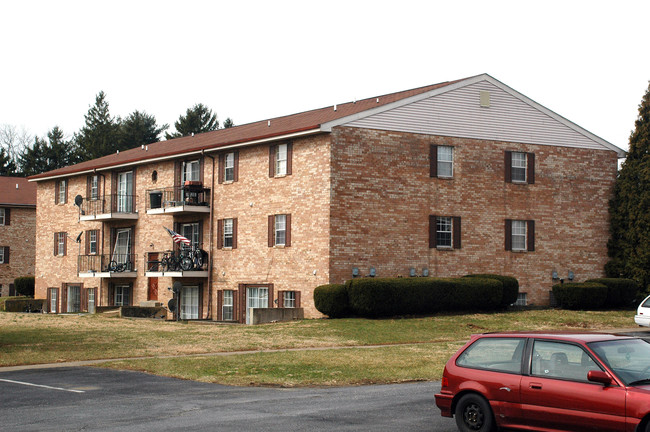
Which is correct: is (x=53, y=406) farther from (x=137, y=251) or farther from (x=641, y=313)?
(x=137, y=251)

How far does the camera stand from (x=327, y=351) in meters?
23.1

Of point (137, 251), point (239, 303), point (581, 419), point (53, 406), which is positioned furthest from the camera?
point (137, 251)

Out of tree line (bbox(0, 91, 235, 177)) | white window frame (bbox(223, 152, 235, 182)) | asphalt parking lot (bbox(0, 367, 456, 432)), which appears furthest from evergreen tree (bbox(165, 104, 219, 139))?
asphalt parking lot (bbox(0, 367, 456, 432))

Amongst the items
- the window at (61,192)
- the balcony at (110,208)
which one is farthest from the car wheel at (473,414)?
the window at (61,192)

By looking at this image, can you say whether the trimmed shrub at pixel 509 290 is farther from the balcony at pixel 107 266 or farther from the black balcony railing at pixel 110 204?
the black balcony railing at pixel 110 204

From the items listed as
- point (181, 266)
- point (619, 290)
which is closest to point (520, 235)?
point (619, 290)

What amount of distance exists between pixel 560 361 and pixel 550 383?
13.3 inches

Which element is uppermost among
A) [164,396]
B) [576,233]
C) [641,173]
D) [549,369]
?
[641,173]

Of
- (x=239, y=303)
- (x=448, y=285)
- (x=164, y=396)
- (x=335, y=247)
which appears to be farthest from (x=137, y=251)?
(x=164, y=396)

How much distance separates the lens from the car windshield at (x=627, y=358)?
10.3 m

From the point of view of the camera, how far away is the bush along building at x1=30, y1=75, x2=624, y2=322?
3472cm

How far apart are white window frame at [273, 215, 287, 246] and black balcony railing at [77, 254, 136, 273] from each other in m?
12.0

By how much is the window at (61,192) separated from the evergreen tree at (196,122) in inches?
1603

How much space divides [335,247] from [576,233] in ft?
40.1
